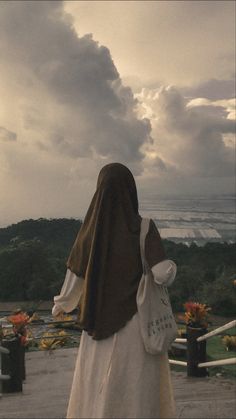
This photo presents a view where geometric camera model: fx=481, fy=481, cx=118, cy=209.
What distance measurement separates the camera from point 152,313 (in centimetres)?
326

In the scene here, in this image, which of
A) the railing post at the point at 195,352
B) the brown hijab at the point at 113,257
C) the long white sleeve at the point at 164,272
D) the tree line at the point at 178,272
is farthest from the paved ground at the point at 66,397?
the tree line at the point at 178,272

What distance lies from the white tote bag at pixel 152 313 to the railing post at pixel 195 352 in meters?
2.39

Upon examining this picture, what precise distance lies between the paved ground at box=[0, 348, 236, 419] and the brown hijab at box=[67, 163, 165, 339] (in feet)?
4.36

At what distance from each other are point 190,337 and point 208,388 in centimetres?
70

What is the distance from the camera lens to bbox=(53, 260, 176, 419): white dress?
10.5 feet

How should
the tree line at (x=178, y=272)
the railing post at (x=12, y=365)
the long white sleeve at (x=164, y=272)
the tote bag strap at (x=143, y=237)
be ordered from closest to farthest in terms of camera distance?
the long white sleeve at (x=164, y=272) → the tote bag strap at (x=143, y=237) → the railing post at (x=12, y=365) → the tree line at (x=178, y=272)

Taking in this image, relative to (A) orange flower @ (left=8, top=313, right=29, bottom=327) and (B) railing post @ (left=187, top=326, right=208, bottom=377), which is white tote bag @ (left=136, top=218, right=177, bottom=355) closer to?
(B) railing post @ (left=187, top=326, right=208, bottom=377)

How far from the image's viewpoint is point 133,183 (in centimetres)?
345

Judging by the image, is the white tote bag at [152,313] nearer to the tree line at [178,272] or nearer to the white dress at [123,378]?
the white dress at [123,378]

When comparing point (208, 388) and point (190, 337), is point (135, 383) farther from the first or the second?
point (190, 337)

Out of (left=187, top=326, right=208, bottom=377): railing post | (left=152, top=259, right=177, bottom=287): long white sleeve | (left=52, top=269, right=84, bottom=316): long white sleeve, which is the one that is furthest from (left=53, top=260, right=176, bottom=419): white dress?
(left=187, top=326, right=208, bottom=377): railing post

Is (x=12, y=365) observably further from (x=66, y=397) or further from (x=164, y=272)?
(x=164, y=272)

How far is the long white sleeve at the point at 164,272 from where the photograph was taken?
3.14 metres

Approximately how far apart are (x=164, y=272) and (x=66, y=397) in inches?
100
